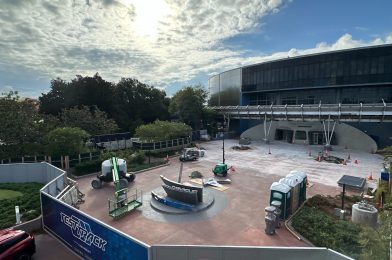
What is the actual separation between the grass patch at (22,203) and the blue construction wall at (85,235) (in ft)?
6.52

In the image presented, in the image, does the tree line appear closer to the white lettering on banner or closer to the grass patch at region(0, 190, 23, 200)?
the grass patch at region(0, 190, 23, 200)

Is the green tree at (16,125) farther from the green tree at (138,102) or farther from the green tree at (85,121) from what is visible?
the green tree at (138,102)

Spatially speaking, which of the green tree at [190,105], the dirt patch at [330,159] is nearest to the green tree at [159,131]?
the green tree at [190,105]

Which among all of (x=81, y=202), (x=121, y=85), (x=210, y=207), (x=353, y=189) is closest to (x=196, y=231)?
(x=210, y=207)

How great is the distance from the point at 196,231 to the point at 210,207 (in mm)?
3336

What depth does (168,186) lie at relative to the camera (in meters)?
18.1

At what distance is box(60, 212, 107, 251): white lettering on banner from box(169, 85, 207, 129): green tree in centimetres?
4242

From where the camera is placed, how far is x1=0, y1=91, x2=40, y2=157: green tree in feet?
91.0

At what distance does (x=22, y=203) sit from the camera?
1781cm

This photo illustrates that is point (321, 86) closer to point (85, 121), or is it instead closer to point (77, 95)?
point (85, 121)

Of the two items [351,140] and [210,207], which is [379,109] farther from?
[210,207]

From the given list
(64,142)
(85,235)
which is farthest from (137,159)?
(85,235)

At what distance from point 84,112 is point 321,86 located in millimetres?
44063

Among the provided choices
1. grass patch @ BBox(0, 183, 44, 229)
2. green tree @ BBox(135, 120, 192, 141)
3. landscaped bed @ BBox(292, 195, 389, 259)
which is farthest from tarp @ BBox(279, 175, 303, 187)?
green tree @ BBox(135, 120, 192, 141)
